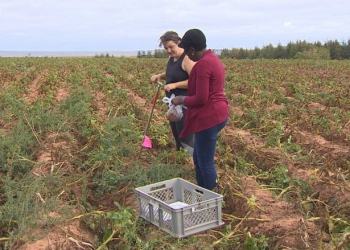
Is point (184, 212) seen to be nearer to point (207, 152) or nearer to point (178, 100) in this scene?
point (207, 152)

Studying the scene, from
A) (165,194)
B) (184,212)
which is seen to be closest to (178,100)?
(165,194)

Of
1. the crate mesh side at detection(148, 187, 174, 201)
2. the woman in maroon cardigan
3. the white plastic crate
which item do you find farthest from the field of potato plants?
the woman in maroon cardigan

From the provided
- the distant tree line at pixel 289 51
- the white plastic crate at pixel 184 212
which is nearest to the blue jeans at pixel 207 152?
the white plastic crate at pixel 184 212

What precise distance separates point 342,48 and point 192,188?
46404 mm

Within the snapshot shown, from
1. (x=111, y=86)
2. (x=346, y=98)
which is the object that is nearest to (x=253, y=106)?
(x=346, y=98)

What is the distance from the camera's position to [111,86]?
11.4 m

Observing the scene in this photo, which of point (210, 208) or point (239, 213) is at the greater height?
point (210, 208)

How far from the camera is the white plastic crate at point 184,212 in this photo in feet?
9.90

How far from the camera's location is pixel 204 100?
10.9ft

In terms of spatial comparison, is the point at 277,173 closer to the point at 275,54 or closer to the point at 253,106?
the point at 253,106

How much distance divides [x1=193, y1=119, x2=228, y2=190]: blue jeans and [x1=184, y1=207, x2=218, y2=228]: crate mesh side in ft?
1.63

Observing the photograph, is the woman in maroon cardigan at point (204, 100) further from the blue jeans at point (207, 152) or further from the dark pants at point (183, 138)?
the dark pants at point (183, 138)

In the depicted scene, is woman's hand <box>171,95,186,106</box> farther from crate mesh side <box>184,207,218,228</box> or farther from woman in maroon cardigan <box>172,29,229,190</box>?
crate mesh side <box>184,207,218,228</box>

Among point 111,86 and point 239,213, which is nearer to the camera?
point 239,213
